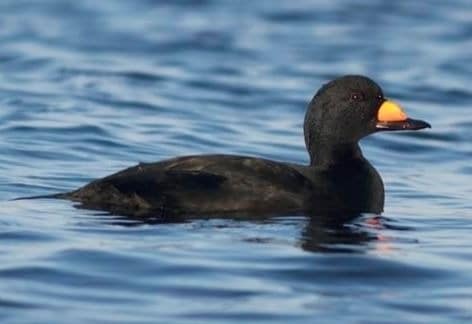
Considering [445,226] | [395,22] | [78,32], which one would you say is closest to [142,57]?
[78,32]

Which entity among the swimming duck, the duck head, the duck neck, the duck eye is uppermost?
the duck eye

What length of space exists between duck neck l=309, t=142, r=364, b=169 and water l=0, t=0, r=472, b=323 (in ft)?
1.59

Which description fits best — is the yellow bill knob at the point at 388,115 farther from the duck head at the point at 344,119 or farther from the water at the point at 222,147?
the water at the point at 222,147

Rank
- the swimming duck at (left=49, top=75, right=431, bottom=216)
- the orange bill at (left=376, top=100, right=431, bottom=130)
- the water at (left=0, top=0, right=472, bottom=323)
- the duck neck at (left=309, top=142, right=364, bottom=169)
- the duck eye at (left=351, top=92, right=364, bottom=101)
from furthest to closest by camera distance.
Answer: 1. the orange bill at (left=376, top=100, right=431, bottom=130)
2. the duck eye at (left=351, top=92, right=364, bottom=101)
3. the duck neck at (left=309, top=142, right=364, bottom=169)
4. the swimming duck at (left=49, top=75, right=431, bottom=216)
5. the water at (left=0, top=0, right=472, bottom=323)

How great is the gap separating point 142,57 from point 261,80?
2.36 meters

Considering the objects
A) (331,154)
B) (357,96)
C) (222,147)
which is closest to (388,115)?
(357,96)

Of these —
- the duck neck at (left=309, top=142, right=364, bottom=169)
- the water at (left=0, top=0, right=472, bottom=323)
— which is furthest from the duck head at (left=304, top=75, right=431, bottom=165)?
the water at (left=0, top=0, right=472, bottom=323)

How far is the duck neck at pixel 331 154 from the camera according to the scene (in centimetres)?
1098

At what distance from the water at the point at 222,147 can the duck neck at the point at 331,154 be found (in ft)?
1.59

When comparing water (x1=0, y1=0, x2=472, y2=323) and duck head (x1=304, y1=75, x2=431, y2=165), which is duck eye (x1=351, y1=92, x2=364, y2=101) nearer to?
duck head (x1=304, y1=75, x2=431, y2=165)

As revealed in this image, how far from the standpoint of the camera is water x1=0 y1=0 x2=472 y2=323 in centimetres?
834

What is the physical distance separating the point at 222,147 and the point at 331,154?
376 centimetres

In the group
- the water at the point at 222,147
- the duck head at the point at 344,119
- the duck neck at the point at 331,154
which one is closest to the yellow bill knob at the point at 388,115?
the duck head at the point at 344,119

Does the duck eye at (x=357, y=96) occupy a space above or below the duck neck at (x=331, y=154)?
above
